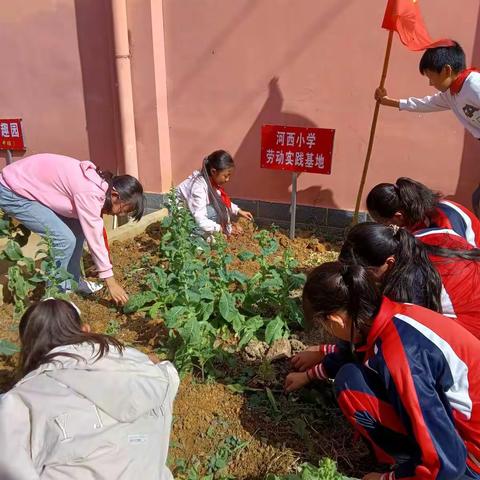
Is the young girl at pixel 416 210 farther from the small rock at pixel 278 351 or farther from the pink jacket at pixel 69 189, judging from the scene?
the pink jacket at pixel 69 189

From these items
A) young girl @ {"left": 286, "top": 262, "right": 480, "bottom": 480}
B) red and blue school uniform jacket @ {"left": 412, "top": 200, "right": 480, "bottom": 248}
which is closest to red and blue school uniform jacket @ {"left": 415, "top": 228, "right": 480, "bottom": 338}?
red and blue school uniform jacket @ {"left": 412, "top": 200, "right": 480, "bottom": 248}

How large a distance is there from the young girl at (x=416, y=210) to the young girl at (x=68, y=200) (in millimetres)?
1443

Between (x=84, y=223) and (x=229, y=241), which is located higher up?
(x=84, y=223)

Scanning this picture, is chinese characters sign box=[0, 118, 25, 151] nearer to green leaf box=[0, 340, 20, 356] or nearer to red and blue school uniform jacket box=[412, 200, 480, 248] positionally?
green leaf box=[0, 340, 20, 356]

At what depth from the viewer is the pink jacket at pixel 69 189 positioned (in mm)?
3180

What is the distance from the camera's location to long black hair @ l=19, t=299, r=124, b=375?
1.71m

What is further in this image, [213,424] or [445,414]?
[213,424]

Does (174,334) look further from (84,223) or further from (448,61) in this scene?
(448,61)

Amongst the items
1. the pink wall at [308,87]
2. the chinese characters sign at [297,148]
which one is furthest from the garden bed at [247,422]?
the pink wall at [308,87]

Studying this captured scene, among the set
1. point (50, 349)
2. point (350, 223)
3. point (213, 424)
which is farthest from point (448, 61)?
point (50, 349)

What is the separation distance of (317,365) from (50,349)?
1.25 m

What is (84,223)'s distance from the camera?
3.18 meters

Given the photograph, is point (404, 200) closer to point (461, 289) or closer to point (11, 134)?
point (461, 289)

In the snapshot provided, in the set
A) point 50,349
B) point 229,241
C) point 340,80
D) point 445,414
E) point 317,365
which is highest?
point 340,80
